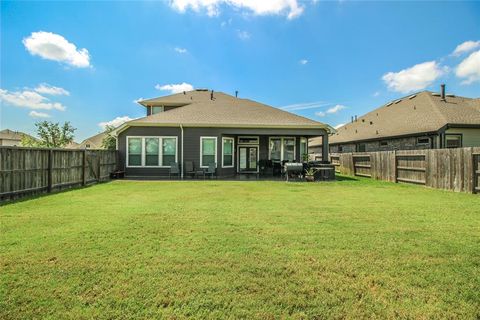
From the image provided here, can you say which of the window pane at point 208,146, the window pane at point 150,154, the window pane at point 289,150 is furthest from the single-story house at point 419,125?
the window pane at point 150,154

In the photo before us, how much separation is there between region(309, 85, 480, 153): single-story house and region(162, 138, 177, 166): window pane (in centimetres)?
1473

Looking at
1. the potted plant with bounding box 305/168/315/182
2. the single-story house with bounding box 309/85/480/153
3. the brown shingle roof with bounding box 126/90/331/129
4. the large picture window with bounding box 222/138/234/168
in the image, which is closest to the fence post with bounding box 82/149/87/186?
the brown shingle roof with bounding box 126/90/331/129

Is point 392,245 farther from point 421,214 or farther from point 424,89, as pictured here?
point 424,89

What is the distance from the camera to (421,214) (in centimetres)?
584

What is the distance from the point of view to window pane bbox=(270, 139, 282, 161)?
57.4ft

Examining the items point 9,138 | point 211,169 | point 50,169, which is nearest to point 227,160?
point 211,169

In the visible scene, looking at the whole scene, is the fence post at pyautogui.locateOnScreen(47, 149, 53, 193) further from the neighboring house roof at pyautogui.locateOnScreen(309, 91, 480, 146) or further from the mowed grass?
the neighboring house roof at pyautogui.locateOnScreen(309, 91, 480, 146)

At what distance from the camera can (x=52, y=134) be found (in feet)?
108

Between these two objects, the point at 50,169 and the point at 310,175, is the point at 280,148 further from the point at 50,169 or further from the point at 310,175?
the point at 50,169

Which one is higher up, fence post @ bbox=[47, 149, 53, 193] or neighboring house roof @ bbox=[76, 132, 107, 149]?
neighboring house roof @ bbox=[76, 132, 107, 149]

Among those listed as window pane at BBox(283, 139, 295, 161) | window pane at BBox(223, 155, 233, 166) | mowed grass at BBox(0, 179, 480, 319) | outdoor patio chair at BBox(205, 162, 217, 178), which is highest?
window pane at BBox(283, 139, 295, 161)

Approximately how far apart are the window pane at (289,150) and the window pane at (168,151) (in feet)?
23.5

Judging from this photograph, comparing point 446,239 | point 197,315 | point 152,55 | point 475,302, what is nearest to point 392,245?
point 446,239

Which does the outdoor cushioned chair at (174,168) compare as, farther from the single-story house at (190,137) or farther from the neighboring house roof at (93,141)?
the neighboring house roof at (93,141)
